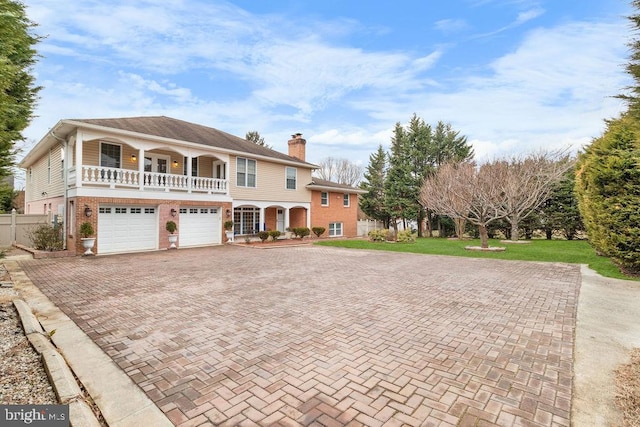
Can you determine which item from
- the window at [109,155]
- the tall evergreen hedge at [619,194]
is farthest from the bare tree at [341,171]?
the tall evergreen hedge at [619,194]

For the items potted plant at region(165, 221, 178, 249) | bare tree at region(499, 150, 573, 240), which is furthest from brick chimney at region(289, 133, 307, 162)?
bare tree at region(499, 150, 573, 240)

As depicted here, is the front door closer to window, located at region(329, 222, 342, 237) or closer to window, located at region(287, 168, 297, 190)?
window, located at region(287, 168, 297, 190)

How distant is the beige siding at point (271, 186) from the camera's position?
1883cm

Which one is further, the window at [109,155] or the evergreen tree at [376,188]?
the evergreen tree at [376,188]

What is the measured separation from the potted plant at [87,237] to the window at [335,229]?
16.4 meters

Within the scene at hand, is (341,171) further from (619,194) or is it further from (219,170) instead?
(619,194)

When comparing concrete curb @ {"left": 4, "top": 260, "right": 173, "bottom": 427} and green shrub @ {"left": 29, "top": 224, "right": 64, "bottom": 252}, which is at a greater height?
A: green shrub @ {"left": 29, "top": 224, "right": 64, "bottom": 252}

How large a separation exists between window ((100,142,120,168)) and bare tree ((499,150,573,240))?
2106cm

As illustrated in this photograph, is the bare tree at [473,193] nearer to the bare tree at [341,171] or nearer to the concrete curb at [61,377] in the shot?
the concrete curb at [61,377]

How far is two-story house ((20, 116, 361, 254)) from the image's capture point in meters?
13.1

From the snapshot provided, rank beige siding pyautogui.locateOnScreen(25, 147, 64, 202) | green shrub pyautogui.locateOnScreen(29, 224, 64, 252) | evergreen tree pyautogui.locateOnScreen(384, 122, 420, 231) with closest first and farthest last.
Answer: green shrub pyautogui.locateOnScreen(29, 224, 64, 252)
beige siding pyautogui.locateOnScreen(25, 147, 64, 202)
evergreen tree pyautogui.locateOnScreen(384, 122, 420, 231)

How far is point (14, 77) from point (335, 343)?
623 cm

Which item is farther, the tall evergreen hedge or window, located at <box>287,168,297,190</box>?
window, located at <box>287,168,297,190</box>

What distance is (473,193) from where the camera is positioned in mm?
16859
